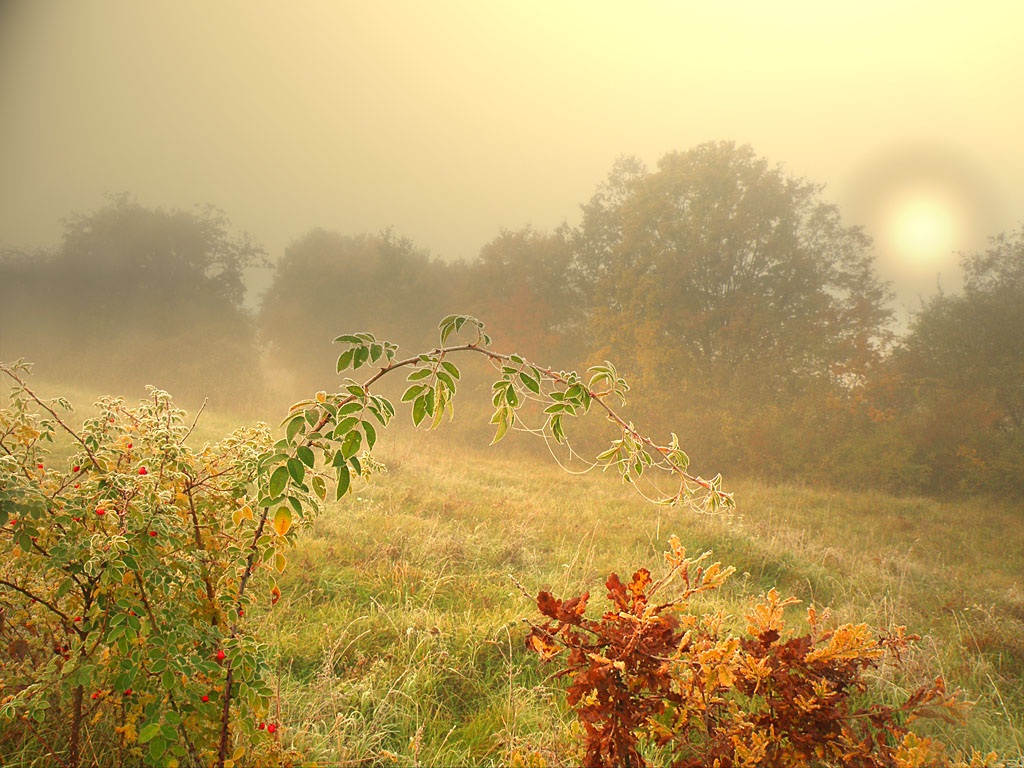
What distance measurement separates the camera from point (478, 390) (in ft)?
77.6

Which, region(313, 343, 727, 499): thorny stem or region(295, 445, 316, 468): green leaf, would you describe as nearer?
region(295, 445, 316, 468): green leaf

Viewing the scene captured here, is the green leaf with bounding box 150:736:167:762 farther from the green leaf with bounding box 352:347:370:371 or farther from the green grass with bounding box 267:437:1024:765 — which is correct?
the green leaf with bounding box 352:347:370:371

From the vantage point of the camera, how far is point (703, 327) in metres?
17.7

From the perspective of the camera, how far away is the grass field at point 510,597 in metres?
2.53

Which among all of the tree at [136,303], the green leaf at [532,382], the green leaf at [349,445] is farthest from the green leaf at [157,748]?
the tree at [136,303]

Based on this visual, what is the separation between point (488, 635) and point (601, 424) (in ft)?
52.8

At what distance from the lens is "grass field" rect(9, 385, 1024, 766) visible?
8.31 feet

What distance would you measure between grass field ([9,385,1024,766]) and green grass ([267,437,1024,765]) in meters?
0.02

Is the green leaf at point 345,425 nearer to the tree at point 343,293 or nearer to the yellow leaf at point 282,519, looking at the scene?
the yellow leaf at point 282,519

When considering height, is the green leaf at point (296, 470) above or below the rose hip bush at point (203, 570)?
above

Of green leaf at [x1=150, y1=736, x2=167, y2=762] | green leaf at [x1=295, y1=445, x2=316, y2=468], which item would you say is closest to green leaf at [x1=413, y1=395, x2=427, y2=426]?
green leaf at [x1=295, y1=445, x2=316, y2=468]

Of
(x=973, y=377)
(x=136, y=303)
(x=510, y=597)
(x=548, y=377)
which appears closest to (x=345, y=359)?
(x=548, y=377)

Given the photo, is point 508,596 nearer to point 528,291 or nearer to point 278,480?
point 278,480

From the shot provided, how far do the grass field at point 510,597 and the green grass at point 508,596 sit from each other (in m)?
0.02
